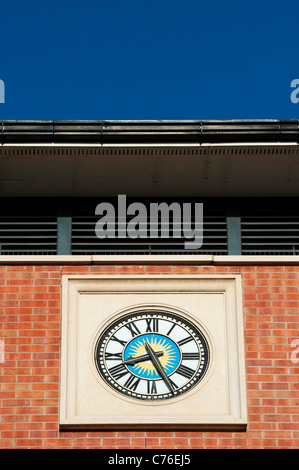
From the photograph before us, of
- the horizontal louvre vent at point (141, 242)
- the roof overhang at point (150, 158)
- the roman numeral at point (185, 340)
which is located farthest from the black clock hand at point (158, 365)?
the roof overhang at point (150, 158)

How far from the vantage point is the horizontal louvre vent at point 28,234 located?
47.5ft

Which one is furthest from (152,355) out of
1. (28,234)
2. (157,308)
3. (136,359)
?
(28,234)

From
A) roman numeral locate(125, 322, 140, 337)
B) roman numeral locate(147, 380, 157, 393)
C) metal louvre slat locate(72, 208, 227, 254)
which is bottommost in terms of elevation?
roman numeral locate(147, 380, 157, 393)

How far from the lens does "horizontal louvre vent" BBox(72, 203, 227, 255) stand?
→ 1449 centimetres

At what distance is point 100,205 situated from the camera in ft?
48.8

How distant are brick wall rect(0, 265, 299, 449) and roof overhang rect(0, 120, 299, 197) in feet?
4.31

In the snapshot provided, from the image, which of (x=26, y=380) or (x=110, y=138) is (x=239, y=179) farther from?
(x=26, y=380)

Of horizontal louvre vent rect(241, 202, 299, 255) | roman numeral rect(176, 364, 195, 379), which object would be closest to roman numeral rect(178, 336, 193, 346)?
roman numeral rect(176, 364, 195, 379)

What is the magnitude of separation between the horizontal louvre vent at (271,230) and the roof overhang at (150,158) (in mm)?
265

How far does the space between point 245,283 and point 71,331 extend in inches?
85.4

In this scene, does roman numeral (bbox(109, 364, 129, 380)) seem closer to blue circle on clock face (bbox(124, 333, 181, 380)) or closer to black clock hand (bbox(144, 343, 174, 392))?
blue circle on clock face (bbox(124, 333, 181, 380))

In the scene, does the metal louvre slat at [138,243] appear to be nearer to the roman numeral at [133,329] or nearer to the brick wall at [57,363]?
the brick wall at [57,363]

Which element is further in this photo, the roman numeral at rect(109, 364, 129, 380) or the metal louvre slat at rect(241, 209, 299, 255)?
the metal louvre slat at rect(241, 209, 299, 255)

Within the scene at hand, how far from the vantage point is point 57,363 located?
13281 mm
